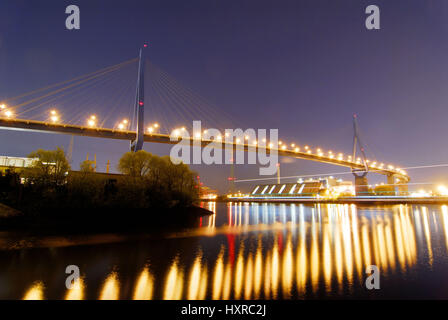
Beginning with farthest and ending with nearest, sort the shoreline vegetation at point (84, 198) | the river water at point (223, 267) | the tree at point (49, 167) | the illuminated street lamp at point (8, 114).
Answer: the illuminated street lamp at point (8, 114)
the tree at point (49, 167)
the shoreline vegetation at point (84, 198)
the river water at point (223, 267)

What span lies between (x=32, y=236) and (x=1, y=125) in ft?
68.7

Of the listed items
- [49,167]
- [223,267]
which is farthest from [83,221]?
[223,267]

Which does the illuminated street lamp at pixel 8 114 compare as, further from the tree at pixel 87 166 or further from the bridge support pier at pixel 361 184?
the bridge support pier at pixel 361 184

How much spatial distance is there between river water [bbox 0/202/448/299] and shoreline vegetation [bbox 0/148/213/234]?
4.07 meters

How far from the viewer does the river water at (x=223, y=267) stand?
5.91m

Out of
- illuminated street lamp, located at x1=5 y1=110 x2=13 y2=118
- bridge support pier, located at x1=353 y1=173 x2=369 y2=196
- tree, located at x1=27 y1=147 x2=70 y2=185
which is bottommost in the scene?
tree, located at x1=27 y1=147 x2=70 y2=185

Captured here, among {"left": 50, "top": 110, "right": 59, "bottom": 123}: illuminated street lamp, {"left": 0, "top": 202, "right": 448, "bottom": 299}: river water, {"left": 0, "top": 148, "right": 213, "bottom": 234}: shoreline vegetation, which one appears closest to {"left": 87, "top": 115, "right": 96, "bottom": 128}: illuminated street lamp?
{"left": 50, "top": 110, "right": 59, "bottom": 123}: illuminated street lamp

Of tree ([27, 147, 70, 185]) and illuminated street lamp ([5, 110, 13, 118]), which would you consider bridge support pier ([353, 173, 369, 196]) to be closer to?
tree ([27, 147, 70, 185])

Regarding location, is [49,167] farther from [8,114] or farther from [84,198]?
[8,114]

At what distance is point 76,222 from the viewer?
56.6ft

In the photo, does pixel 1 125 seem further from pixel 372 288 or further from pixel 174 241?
pixel 372 288

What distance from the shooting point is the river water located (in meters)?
5.91

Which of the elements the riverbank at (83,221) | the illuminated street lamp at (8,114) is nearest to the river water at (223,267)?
the riverbank at (83,221)
